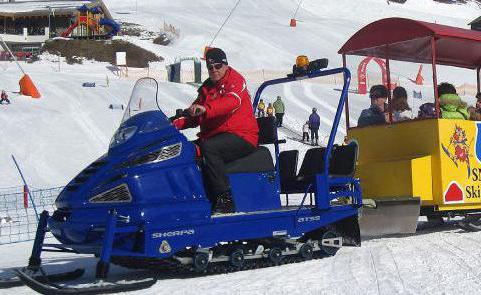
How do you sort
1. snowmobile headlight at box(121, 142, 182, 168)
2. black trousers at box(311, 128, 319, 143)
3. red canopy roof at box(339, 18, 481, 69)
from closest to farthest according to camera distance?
1. snowmobile headlight at box(121, 142, 182, 168)
2. red canopy roof at box(339, 18, 481, 69)
3. black trousers at box(311, 128, 319, 143)

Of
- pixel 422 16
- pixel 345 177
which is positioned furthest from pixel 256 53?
pixel 345 177

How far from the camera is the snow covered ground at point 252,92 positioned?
5.14m

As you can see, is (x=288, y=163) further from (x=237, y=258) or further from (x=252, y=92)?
(x=252, y=92)

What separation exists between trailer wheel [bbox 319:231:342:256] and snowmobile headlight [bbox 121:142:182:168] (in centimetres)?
170

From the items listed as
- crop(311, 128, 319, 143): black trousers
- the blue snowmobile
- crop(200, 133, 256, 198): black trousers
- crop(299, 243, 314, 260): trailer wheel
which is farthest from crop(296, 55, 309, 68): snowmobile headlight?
crop(311, 128, 319, 143): black trousers

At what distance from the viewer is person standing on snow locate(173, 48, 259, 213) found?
576cm

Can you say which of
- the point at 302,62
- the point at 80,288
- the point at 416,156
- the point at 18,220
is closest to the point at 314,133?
the point at 18,220

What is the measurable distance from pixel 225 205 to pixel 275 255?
24.4 inches

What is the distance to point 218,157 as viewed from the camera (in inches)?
228

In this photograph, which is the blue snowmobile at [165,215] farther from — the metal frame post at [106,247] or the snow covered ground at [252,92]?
the snow covered ground at [252,92]

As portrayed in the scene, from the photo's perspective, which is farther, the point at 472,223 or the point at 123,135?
the point at 472,223

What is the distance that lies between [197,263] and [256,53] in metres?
45.9

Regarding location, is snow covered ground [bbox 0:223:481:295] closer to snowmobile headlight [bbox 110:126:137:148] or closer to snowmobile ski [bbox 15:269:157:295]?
snowmobile ski [bbox 15:269:157:295]

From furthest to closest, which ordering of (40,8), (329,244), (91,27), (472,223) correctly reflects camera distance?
(40,8)
(91,27)
(472,223)
(329,244)
